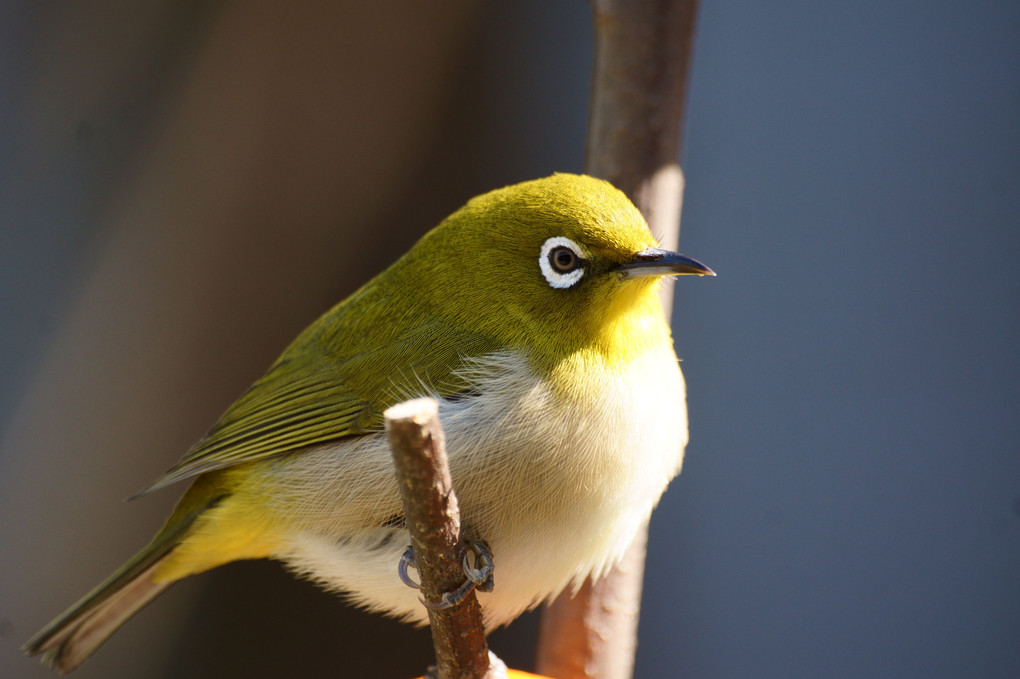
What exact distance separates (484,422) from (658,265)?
0.65 m

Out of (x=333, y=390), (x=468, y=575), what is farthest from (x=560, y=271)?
(x=468, y=575)

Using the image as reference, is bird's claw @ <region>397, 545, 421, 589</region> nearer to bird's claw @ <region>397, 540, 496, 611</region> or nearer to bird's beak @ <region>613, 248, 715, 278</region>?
bird's claw @ <region>397, 540, 496, 611</region>

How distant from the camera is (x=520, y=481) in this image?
2.26m

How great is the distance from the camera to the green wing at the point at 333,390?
2496 mm

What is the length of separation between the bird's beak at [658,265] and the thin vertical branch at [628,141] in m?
0.56

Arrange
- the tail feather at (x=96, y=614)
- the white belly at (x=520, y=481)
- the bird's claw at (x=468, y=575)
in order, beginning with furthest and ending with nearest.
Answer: the tail feather at (x=96, y=614), the white belly at (x=520, y=481), the bird's claw at (x=468, y=575)

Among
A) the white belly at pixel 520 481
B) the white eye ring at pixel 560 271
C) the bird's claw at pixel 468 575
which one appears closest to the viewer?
the bird's claw at pixel 468 575

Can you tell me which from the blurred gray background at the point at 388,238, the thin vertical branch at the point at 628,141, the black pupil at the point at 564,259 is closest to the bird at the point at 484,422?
the black pupil at the point at 564,259

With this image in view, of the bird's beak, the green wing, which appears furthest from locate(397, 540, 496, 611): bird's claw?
the bird's beak

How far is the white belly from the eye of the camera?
226 cm

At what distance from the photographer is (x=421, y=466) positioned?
1.58 meters

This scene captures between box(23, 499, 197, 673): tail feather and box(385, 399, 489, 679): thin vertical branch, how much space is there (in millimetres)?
1270

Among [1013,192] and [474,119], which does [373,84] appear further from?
[1013,192]

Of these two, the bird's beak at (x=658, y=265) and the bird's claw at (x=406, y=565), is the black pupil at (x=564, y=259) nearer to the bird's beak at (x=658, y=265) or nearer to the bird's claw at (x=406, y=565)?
the bird's beak at (x=658, y=265)
